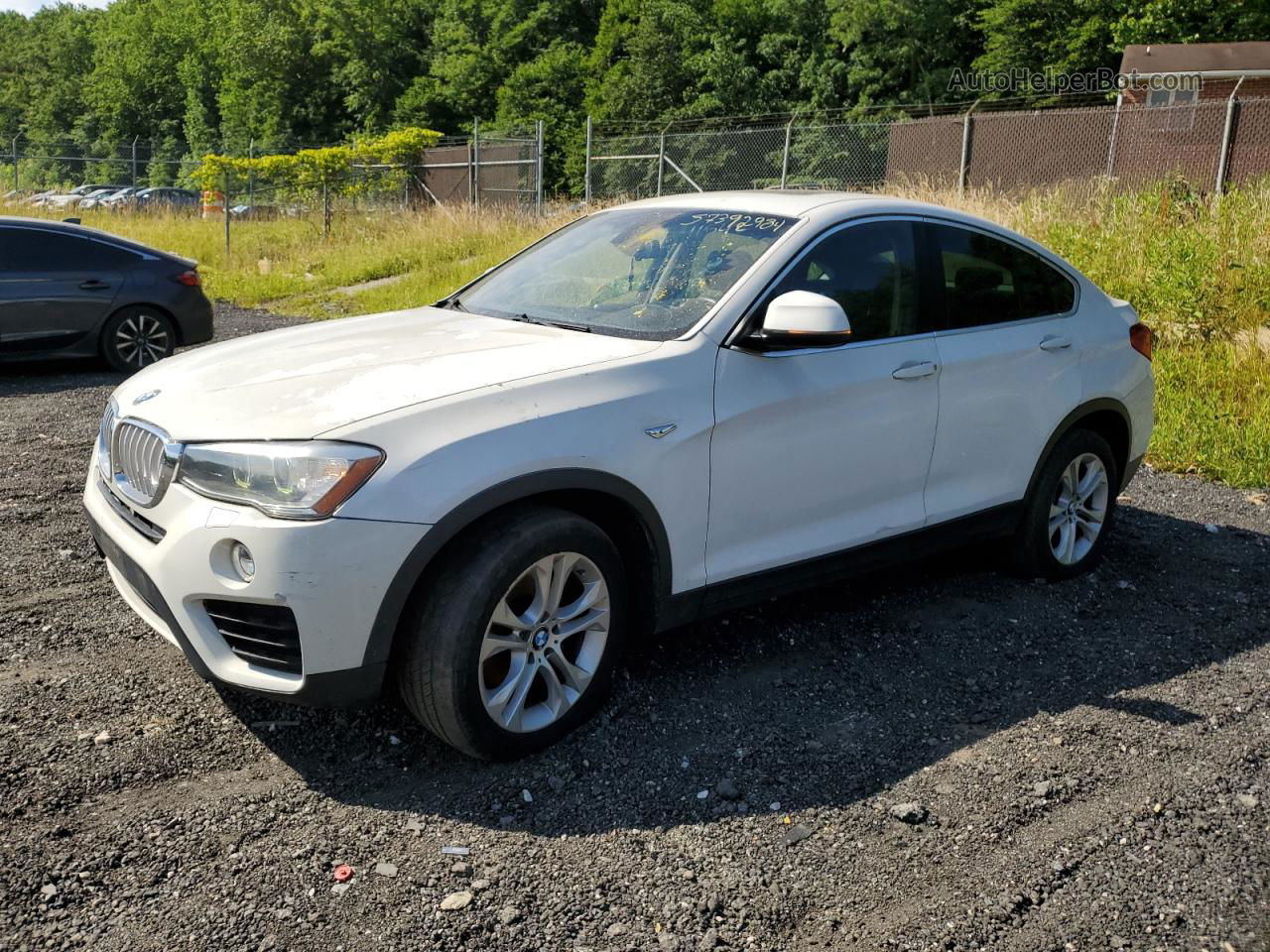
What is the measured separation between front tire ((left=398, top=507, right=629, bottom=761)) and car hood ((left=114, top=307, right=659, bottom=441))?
0.50 metres

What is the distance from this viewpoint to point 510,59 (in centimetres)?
5569

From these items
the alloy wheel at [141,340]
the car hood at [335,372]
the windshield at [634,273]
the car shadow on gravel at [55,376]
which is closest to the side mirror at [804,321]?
the windshield at [634,273]

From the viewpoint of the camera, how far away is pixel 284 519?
3051 mm

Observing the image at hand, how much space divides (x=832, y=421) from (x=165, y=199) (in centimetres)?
3197

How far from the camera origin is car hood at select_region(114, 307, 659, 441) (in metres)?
3.30

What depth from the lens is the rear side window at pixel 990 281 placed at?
15.4ft

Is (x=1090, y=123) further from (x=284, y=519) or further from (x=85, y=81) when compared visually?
(x=85, y=81)

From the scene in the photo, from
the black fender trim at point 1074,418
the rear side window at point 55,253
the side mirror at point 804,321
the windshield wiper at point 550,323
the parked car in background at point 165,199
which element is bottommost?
the parked car in background at point 165,199

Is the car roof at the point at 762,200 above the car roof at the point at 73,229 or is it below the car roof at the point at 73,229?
above

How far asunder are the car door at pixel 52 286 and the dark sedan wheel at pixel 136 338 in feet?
0.53

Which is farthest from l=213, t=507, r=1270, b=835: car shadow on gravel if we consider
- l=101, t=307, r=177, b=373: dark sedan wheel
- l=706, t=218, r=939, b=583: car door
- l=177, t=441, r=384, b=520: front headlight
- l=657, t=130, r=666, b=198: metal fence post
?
l=657, t=130, r=666, b=198: metal fence post

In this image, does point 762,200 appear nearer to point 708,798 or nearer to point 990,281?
point 990,281

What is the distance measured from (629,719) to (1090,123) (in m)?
19.5

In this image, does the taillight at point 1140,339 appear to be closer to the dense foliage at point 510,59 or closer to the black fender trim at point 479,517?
the black fender trim at point 479,517
